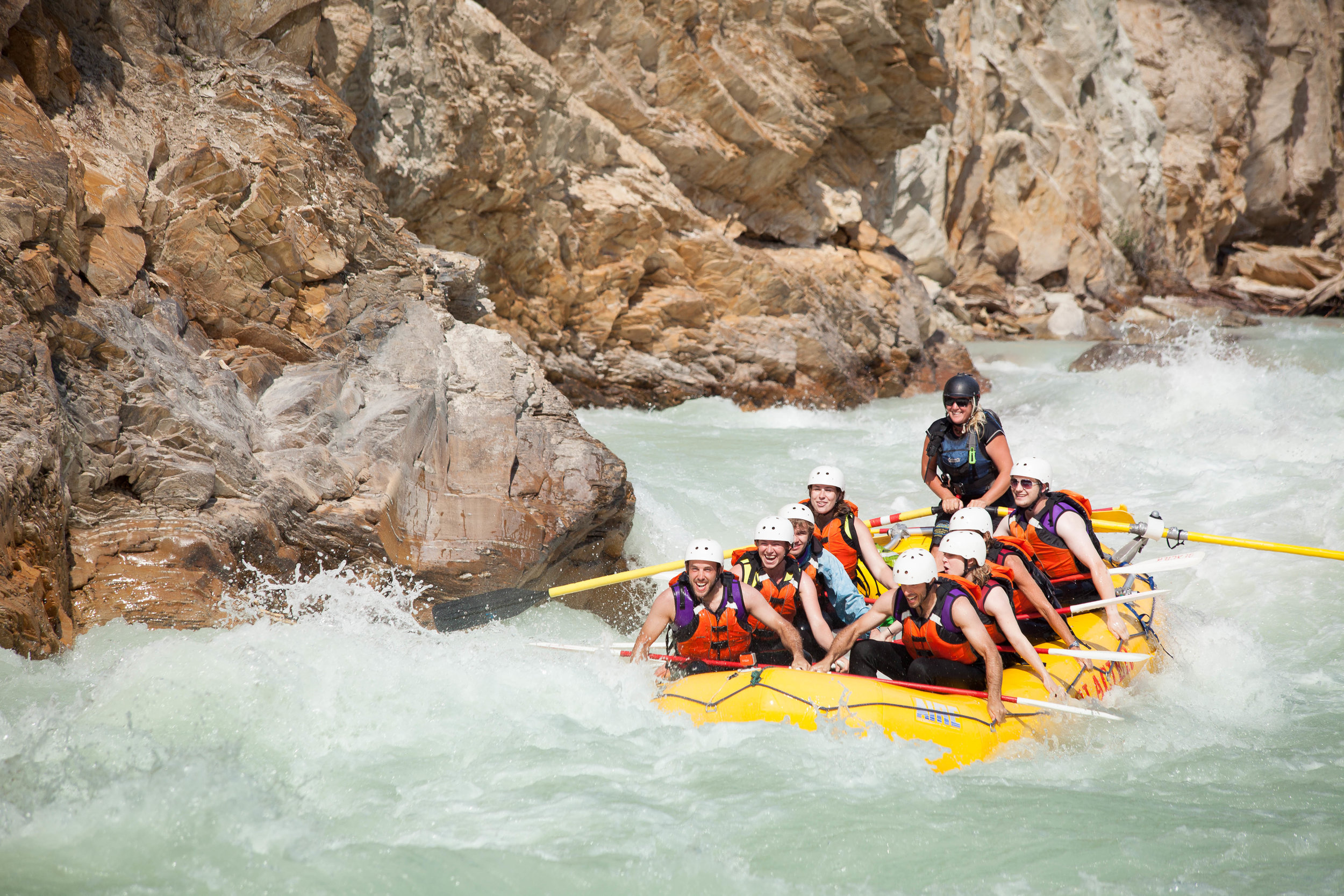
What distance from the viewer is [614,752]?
417 cm

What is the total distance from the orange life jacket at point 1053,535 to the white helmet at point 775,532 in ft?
4.77

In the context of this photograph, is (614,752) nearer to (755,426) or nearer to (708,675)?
(708,675)

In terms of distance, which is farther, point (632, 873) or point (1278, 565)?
point (1278, 565)

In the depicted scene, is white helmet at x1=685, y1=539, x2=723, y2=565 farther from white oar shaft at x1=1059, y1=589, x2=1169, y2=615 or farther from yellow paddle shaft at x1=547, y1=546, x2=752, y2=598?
white oar shaft at x1=1059, y1=589, x2=1169, y2=615

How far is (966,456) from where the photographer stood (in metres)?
5.96

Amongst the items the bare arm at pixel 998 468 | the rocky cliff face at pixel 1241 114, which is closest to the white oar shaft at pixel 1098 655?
the bare arm at pixel 998 468

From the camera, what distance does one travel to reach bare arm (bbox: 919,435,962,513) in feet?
19.1

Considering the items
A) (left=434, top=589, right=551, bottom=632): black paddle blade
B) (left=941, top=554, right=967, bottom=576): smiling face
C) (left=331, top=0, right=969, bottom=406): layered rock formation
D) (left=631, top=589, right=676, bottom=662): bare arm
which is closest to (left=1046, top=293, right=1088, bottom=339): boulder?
(left=331, top=0, right=969, bottom=406): layered rock formation

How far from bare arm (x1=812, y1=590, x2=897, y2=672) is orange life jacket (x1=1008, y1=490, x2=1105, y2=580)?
1217 millimetres

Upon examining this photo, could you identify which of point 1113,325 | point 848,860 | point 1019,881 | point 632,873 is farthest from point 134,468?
point 1113,325

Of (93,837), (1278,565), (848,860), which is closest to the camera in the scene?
(93,837)

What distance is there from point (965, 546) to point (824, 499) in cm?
114

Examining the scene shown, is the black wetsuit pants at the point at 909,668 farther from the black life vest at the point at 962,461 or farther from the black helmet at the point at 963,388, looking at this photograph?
the black helmet at the point at 963,388

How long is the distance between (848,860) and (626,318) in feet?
29.8
